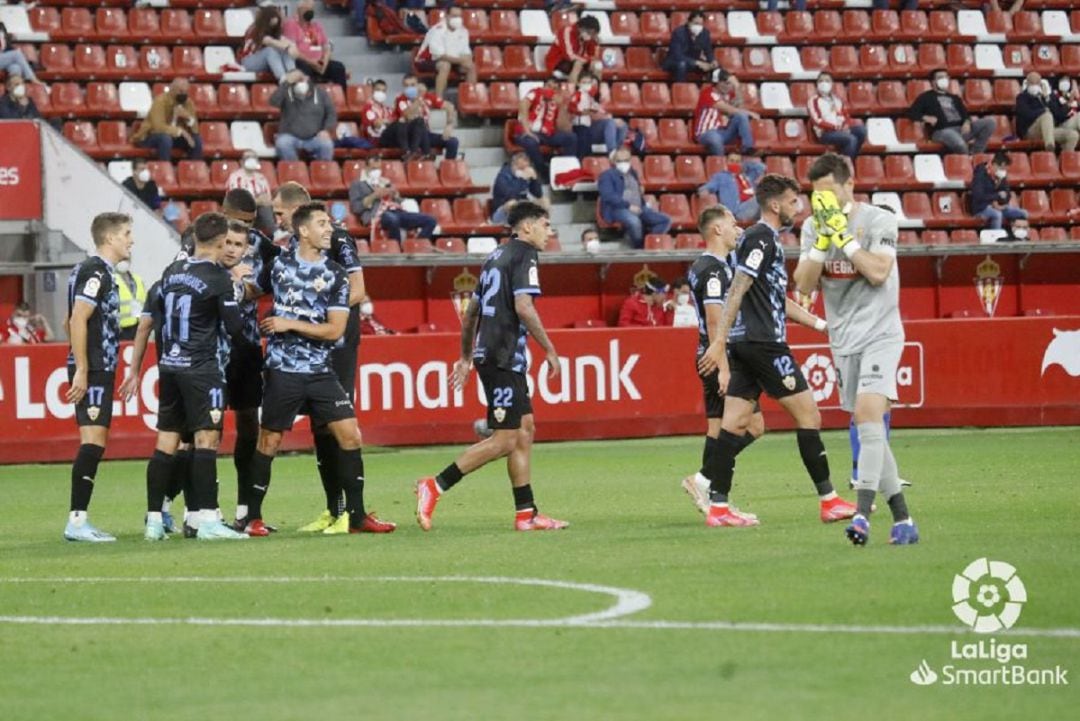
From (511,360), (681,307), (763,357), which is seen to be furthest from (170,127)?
(763,357)

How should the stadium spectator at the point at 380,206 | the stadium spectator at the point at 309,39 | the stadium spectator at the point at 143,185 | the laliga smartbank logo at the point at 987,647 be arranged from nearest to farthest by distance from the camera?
the laliga smartbank logo at the point at 987,647 < the stadium spectator at the point at 143,185 < the stadium spectator at the point at 380,206 < the stadium spectator at the point at 309,39

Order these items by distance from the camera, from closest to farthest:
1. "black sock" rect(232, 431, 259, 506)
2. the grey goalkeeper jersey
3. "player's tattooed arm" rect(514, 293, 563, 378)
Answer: the grey goalkeeper jersey < "player's tattooed arm" rect(514, 293, 563, 378) < "black sock" rect(232, 431, 259, 506)

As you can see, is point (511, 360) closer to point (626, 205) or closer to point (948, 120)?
point (626, 205)

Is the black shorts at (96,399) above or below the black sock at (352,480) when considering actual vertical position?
above

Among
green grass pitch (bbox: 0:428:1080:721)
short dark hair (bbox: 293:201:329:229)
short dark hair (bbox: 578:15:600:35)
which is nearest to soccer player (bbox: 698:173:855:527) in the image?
green grass pitch (bbox: 0:428:1080:721)

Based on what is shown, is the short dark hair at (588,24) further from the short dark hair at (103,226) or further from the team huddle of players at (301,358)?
the short dark hair at (103,226)

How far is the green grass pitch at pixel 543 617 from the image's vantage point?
657 centimetres

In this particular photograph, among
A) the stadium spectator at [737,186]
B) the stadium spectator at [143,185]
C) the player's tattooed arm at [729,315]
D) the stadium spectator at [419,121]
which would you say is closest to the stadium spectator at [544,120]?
the stadium spectator at [419,121]

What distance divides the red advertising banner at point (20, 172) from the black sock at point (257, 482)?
37.3 feet

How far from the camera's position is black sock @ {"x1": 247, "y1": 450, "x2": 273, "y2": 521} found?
12367mm

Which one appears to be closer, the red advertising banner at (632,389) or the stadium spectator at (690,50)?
the red advertising banner at (632,389)

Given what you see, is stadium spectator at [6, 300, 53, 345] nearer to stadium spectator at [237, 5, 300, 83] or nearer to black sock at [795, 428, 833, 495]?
stadium spectator at [237, 5, 300, 83]

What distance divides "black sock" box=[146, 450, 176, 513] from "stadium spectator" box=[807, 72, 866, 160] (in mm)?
19526

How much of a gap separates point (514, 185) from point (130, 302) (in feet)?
25.9
